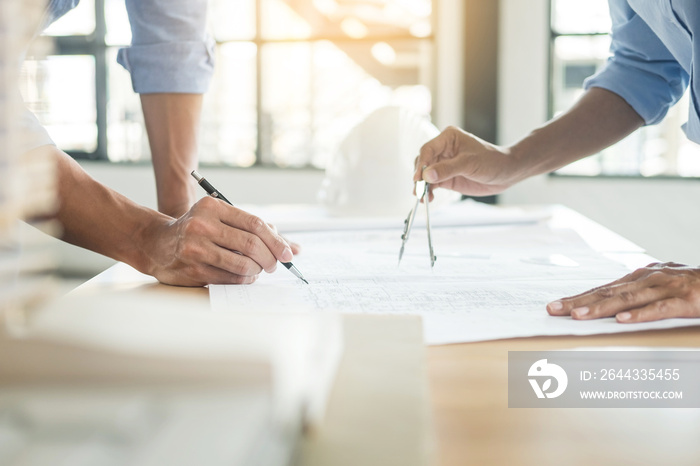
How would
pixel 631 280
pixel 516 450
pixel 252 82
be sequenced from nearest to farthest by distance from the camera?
pixel 516 450 < pixel 631 280 < pixel 252 82


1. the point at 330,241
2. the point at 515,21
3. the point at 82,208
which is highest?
the point at 515,21

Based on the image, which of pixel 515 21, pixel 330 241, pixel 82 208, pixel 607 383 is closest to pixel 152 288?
pixel 82 208

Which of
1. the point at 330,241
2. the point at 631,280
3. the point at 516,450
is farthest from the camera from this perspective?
the point at 330,241

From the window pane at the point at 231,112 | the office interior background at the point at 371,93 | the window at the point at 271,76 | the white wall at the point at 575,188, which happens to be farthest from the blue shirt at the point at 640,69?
the window pane at the point at 231,112

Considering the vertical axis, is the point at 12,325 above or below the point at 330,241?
above

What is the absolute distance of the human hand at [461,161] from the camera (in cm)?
116

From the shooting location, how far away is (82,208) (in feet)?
2.89

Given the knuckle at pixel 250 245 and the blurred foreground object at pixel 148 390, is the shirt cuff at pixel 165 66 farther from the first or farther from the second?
the blurred foreground object at pixel 148 390

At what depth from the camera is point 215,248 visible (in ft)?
2.72

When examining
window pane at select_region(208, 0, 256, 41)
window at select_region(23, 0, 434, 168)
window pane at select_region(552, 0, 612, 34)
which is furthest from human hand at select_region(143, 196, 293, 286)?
window pane at select_region(208, 0, 256, 41)

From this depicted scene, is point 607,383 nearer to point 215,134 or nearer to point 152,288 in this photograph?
point 152,288

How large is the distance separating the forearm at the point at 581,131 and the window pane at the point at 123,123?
10.2ft

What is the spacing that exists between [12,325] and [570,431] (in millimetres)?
327

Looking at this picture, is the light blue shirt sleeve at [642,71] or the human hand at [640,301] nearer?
the human hand at [640,301]
